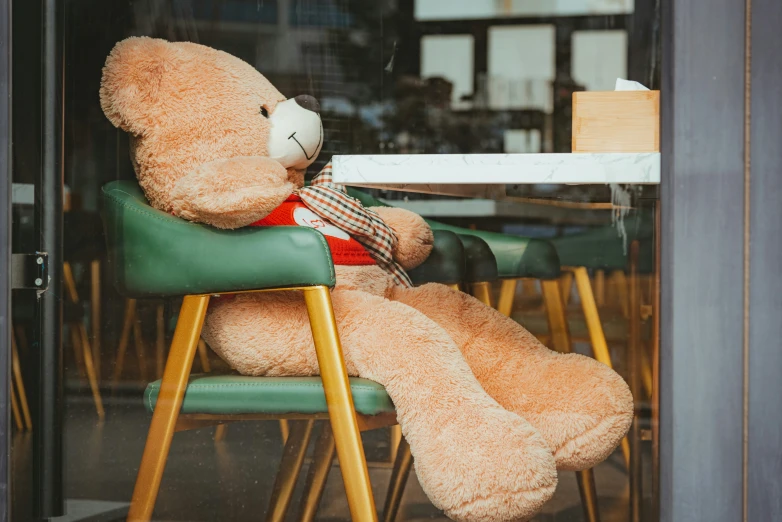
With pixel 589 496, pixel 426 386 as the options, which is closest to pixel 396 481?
pixel 426 386

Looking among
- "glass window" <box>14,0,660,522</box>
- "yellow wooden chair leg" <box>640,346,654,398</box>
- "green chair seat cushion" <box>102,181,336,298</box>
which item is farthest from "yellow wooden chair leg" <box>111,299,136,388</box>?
"yellow wooden chair leg" <box>640,346,654,398</box>

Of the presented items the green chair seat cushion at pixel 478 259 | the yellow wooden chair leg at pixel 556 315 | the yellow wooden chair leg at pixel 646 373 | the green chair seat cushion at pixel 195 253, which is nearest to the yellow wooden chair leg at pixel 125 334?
A: the green chair seat cushion at pixel 195 253

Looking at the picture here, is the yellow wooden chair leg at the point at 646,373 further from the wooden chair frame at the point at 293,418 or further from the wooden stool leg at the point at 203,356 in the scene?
the wooden stool leg at the point at 203,356

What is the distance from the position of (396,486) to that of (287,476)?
23 centimetres

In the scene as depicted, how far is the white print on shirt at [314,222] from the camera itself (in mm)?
1430

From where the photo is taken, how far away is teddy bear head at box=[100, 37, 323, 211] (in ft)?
4.51

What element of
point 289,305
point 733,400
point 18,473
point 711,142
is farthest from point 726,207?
point 18,473

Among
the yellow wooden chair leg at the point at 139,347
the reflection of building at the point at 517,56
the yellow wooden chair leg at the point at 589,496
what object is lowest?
the yellow wooden chair leg at the point at 589,496

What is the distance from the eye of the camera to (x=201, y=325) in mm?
1343

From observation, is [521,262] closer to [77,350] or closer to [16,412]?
[77,350]

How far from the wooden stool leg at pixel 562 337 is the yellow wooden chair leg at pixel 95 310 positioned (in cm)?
82

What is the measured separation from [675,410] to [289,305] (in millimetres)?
628

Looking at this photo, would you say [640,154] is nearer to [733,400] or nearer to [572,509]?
[733,400]

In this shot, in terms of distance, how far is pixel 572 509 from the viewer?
143cm
